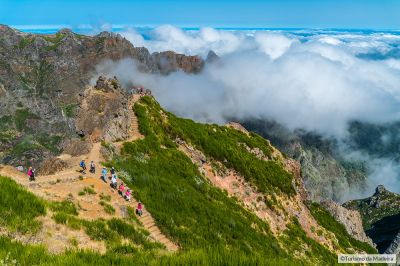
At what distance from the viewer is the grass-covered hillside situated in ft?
41.6

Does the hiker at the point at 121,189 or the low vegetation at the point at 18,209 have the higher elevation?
the low vegetation at the point at 18,209

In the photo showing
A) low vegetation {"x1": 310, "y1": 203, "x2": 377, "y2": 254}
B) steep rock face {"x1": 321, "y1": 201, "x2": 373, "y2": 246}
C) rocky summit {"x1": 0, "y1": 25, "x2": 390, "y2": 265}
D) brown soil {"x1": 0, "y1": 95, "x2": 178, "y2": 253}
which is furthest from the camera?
steep rock face {"x1": 321, "y1": 201, "x2": 373, "y2": 246}

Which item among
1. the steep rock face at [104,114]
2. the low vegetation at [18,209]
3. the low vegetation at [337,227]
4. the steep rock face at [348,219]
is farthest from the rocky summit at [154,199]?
the steep rock face at [348,219]

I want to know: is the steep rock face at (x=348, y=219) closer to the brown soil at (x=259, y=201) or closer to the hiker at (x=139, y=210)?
the brown soil at (x=259, y=201)

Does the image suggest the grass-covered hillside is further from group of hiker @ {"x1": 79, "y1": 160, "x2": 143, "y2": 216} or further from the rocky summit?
group of hiker @ {"x1": 79, "y1": 160, "x2": 143, "y2": 216}

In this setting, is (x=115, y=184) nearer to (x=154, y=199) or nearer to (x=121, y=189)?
(x=121, y=189)

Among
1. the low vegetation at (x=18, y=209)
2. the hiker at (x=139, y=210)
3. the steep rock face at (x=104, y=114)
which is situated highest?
the steep rock face at (x=104, y=114)

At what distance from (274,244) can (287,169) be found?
32601 millimetres

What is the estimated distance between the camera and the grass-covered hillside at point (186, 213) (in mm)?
12672

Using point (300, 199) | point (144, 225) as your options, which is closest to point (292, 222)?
point (300, 199)

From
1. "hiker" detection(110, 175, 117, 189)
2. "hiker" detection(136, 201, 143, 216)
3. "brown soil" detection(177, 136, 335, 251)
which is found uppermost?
"hiker" detection(110, 175, 117, 189)

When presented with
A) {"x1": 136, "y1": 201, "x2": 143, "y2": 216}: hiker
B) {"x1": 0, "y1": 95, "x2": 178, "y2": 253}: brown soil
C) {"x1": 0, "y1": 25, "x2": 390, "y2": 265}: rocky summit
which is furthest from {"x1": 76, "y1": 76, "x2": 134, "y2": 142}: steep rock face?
{"x1": 136, "y1": 201, "x2": 143, "y2": 216}: hiker

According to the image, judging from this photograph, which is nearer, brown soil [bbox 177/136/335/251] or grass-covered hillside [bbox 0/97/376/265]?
grass-covered hillside [bbox 0/97/376/265]

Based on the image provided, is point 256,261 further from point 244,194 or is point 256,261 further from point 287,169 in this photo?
point 287,169
